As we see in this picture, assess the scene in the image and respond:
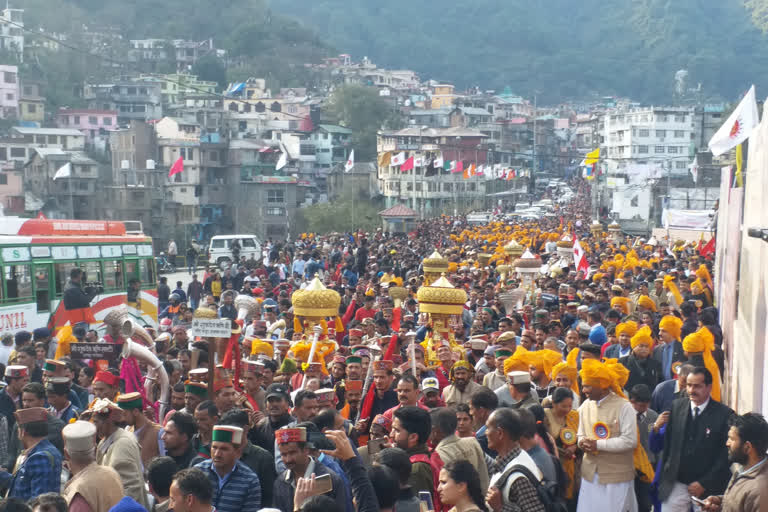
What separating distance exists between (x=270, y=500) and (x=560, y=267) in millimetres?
17941

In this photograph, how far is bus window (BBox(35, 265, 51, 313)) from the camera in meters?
17.9

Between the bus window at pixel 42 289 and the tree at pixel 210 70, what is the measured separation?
347 ft

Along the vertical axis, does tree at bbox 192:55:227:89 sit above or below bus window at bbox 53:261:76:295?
above

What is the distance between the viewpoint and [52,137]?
80062 millimetres

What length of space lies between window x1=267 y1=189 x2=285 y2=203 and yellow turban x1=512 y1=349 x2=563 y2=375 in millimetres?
71600

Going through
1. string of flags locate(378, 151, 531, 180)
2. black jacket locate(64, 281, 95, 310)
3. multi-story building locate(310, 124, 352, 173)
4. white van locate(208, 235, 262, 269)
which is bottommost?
white van locate(208, 235, 262, 269)

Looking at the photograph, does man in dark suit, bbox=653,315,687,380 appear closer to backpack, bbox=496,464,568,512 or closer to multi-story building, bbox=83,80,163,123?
backpack, bbox=496,464,568,512

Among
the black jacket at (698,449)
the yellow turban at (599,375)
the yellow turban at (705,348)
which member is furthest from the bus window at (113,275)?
the black jacket at (698,449)

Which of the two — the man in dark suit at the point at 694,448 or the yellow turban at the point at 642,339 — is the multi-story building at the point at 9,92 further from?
the man in dark suit at the point at 694,448

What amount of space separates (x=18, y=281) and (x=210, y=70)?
108218mm

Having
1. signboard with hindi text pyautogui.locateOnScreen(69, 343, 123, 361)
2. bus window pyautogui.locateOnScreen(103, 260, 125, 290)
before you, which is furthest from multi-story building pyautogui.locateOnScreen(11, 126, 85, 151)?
signboard with hindi text pyautogui.locateOnScreen(69, 343, 123, 361)

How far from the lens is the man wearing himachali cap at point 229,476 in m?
6.25

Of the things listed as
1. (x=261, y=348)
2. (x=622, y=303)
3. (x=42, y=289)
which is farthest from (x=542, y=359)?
(x=42, y=289)

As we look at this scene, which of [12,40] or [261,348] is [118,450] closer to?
[261,348]
